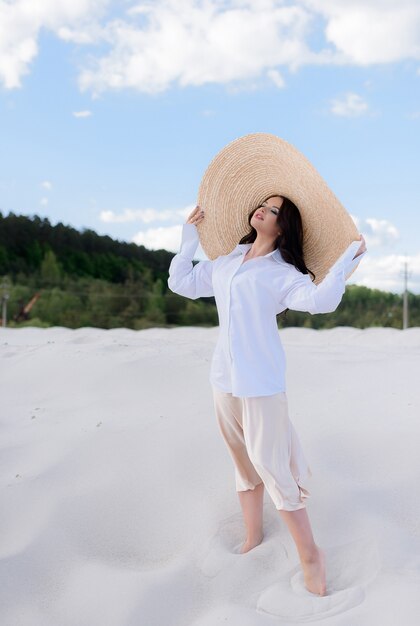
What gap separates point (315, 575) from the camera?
218cm

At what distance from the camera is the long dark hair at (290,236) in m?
2.34

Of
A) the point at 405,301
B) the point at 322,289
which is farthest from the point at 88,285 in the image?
the point at 322,289

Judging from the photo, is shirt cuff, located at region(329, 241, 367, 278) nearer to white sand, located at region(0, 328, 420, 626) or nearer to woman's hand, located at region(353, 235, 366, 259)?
woman's hand, located at region(353, 235, 366, 259)

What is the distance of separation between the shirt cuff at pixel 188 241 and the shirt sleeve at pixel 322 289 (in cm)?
49

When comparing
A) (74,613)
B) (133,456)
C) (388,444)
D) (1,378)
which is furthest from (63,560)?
(1,378)

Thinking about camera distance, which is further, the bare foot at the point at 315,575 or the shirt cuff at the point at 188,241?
the shirt cuff at the point at 188,241

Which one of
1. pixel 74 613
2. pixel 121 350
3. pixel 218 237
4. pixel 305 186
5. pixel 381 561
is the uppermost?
pixel 305 186

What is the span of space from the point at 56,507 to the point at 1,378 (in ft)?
8.73

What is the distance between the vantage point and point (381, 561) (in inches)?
88.1

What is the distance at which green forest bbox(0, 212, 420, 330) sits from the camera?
23.5 metres

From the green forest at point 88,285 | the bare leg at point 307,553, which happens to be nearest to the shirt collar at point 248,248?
the bare leg at point 307,553

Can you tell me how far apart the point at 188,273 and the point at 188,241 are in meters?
0.13

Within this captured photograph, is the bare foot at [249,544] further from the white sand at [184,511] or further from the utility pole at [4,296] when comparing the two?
the utility pole at [4,296]

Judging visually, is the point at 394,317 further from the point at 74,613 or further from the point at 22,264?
the point at 74,613
